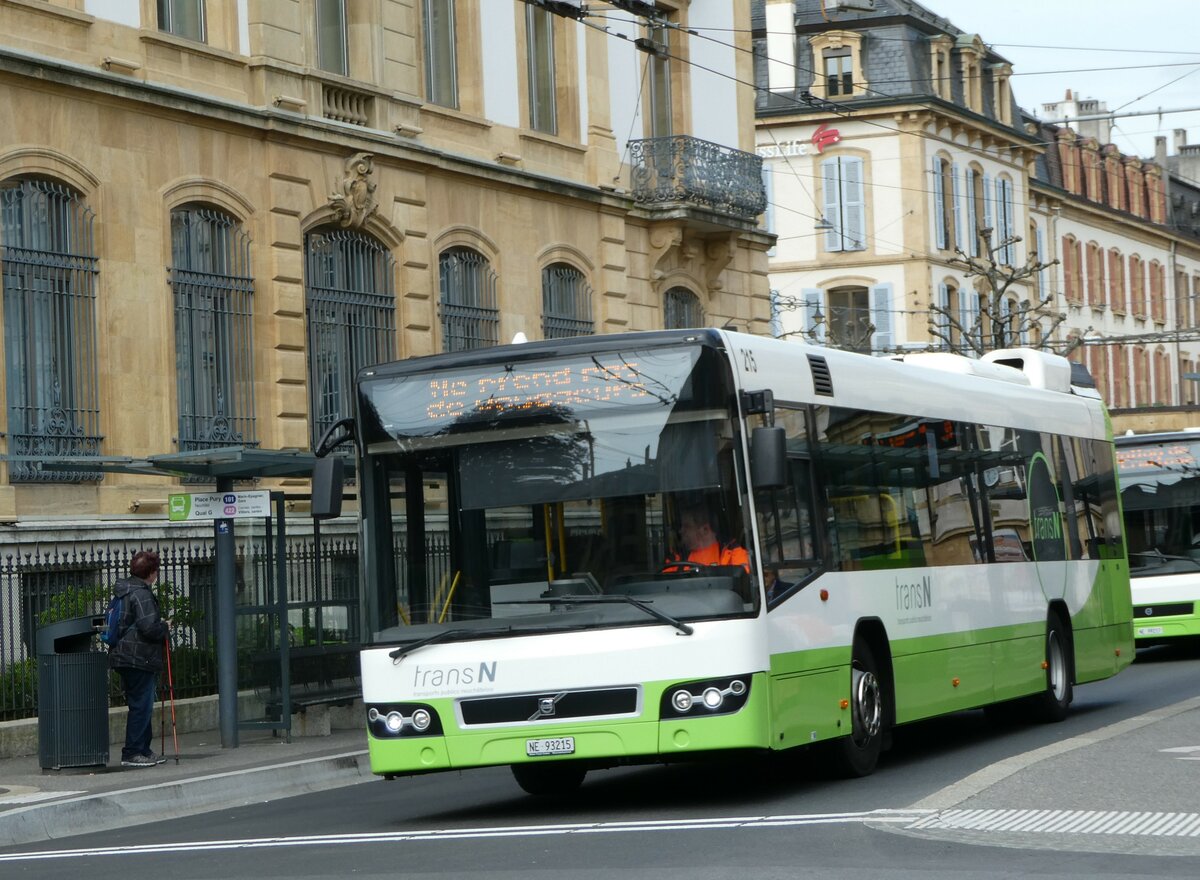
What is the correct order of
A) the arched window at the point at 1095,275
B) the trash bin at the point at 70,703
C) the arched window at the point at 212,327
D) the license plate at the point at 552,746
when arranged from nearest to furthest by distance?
the license plate at the point at 552,746 < the trash bin at the point at 70,703 < the arched window at the point at 212,327 < the arched window at the point at 1095,275

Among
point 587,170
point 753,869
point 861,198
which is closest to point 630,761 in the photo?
point 753,869

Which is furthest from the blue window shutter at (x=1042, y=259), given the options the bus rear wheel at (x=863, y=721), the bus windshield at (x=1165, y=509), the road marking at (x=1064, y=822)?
the road marking at (x=1064, y=822)

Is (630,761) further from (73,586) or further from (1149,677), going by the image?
(1149,677)

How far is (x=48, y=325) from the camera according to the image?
831 inches

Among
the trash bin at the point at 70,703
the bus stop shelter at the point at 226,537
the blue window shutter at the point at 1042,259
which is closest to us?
the trash bin at the point at 70,703

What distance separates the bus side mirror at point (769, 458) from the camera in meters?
11.7

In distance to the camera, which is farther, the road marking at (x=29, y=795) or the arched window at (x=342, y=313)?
the arched window at (x=342, y=313)

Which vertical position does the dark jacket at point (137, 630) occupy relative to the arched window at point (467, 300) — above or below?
below

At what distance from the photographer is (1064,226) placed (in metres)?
65.9

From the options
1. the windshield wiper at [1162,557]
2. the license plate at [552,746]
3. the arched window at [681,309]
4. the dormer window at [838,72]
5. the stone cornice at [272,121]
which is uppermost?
the dormer window at [838,72]

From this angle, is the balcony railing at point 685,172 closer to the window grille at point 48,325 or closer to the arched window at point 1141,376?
the window grille at point 48,325

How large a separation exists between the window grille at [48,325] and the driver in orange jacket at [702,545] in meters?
10.1

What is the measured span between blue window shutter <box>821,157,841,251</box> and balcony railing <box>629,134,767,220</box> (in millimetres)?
24303

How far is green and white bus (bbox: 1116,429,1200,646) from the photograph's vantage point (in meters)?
25.5
